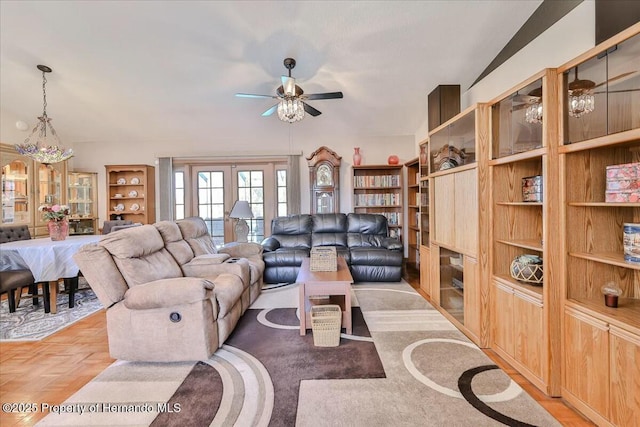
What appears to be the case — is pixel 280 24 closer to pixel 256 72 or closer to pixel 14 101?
pixel 256 72

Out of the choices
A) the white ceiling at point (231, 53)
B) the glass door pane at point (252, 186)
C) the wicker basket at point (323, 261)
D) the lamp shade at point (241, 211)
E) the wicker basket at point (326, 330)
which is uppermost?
the white ceiling at point (231, 53)

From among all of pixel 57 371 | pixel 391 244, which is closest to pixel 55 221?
pixel 57 371

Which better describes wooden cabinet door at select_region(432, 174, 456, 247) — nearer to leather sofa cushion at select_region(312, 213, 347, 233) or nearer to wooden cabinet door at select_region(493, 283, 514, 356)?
wooden cabinet door at select_region(493, 283, 514, 356)

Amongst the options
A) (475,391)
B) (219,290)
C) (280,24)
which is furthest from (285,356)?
(280,24)

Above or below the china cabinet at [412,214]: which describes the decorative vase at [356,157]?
Result: above

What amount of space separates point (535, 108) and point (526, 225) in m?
0.88

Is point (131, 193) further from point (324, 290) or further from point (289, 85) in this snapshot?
point (324, 290)

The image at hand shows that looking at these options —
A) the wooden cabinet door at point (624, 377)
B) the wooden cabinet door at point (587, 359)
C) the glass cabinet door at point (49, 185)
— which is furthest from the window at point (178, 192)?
the wooden cabinet door at point (624, 377)

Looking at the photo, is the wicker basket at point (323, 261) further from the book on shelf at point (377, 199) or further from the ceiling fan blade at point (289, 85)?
the book on shelf at point (377, 199)

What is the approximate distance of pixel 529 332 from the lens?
1.97 meters

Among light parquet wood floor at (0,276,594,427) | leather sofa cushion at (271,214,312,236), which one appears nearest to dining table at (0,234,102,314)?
light parquet wood floor at (0,276,594,427)

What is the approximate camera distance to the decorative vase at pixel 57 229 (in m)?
3.49

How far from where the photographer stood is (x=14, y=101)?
4.62 metres

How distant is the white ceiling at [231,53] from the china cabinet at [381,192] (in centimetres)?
99
